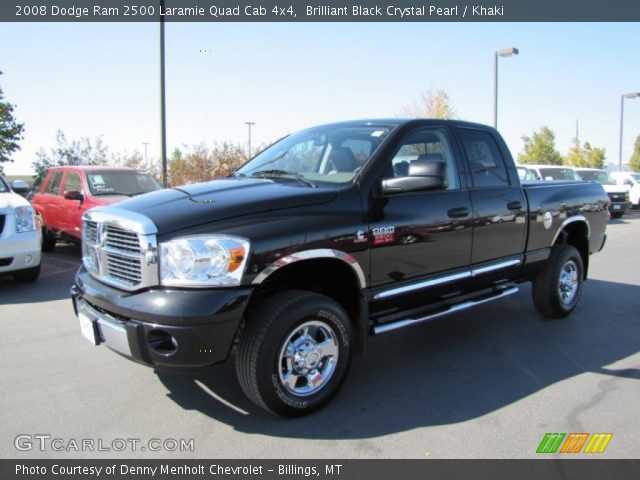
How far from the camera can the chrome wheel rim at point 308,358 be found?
3.35 metres

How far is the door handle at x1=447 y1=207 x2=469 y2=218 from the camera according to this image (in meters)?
4.31

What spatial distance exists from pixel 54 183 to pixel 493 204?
8754 mm

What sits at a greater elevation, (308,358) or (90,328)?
(90,328)

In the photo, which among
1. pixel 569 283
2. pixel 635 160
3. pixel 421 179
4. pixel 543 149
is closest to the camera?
pixel 421 179

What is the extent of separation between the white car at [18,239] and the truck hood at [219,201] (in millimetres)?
3954

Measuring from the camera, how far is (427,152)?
4.48m

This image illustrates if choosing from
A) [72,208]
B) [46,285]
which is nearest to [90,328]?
[46,285]

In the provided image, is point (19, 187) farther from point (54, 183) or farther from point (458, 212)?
point (458, 212)

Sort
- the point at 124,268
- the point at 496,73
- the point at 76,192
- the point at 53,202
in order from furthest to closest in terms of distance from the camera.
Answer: the point at 496,73, the point at 53,202, the point at 76,192, the point at 124,268

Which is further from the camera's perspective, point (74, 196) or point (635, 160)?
point (635, 160)

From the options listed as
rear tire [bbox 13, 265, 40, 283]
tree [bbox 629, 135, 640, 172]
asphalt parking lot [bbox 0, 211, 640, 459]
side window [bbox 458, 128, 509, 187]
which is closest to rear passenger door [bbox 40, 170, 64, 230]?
rear tire [bbox 13, 265, 40, 283]

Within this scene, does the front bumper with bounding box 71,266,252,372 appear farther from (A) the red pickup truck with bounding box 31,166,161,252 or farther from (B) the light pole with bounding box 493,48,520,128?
(B) the light pole with bounding box 493,48,520,128

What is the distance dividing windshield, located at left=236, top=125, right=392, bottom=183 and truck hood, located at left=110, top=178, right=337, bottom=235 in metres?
0.27

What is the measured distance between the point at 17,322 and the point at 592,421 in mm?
5322
